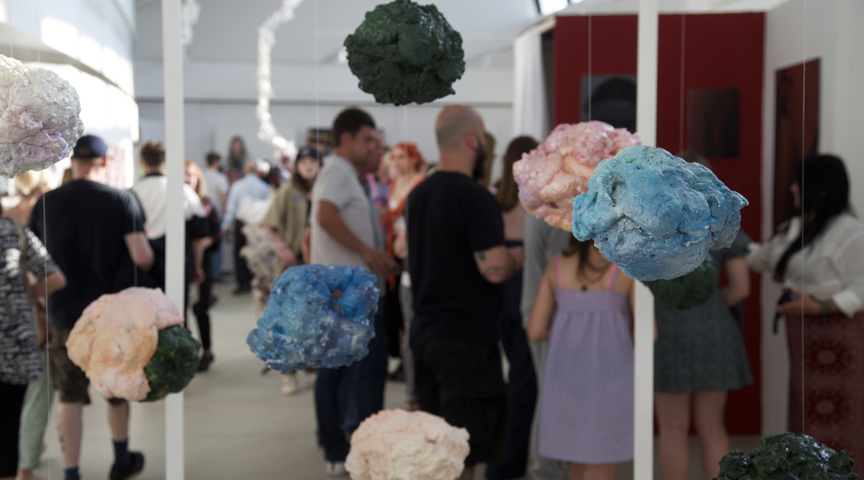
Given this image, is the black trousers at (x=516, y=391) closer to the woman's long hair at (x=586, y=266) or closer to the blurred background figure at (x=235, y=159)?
the woman's long hair at (x=586, y=266)

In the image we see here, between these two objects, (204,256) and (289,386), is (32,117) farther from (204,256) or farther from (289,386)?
(204,256)

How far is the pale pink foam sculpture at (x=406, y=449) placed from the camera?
1.65m

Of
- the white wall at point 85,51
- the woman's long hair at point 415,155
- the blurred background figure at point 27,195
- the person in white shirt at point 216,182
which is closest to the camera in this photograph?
the white wall at point 85,51

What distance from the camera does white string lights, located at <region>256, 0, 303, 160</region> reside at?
7.17 m

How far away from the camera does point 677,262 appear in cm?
113

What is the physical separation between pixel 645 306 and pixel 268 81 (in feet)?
22.0

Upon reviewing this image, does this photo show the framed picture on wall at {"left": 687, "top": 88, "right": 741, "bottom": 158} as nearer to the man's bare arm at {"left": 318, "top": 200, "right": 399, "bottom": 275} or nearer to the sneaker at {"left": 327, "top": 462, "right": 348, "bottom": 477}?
the man's bare arm at {"left": 318, "top": 200, "right": 399, "bottom": 275}

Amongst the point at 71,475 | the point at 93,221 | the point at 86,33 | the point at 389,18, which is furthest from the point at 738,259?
the point at 86,33

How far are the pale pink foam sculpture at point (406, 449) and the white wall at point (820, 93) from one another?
2063 millimetres

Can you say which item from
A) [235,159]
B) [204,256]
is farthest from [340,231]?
[235,159]

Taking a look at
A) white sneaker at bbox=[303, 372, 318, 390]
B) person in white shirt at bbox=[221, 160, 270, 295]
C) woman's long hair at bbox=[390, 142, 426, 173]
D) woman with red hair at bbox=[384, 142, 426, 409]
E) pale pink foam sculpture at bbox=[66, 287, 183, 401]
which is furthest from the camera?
person in white shirt at bbox=[221, 160, 270, 295]

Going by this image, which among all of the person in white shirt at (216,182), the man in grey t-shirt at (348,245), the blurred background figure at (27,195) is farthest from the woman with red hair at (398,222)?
the person in white shirt at (216,182)

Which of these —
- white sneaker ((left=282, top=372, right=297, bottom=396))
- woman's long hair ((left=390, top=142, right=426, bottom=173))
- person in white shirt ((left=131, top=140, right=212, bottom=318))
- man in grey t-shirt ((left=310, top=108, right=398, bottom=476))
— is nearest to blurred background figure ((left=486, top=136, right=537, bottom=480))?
man in grey t-shirt ((left=310, top=108, right=398, bottom=476))

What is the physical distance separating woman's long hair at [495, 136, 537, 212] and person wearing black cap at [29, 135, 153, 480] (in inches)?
59.7
